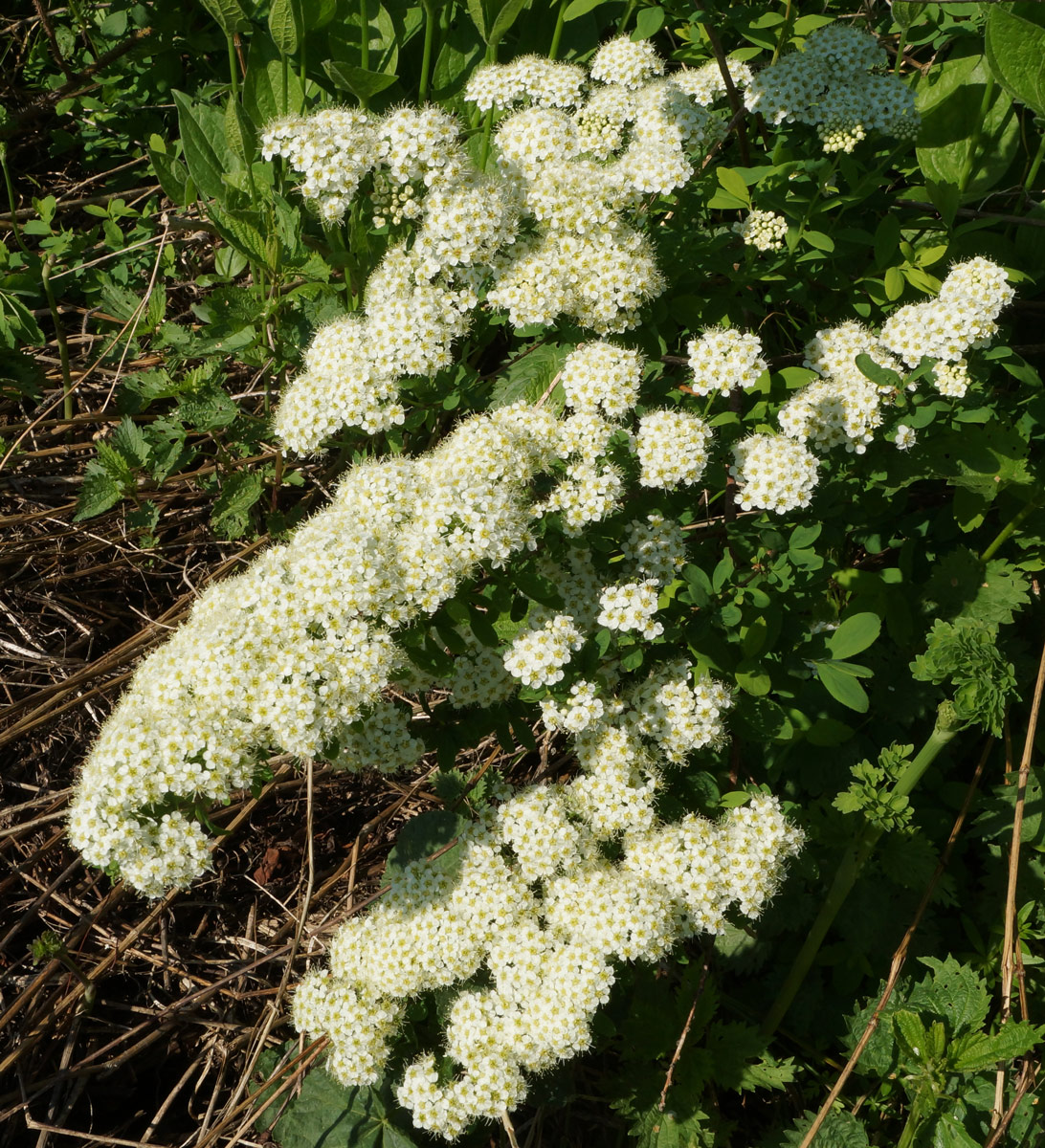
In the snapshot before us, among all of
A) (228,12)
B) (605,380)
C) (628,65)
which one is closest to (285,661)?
(605,380)

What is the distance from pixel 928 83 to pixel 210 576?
301 centimetres

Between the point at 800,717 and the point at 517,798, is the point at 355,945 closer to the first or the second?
the point at 517,798

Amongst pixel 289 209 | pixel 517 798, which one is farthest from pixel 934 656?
pixel 289 209

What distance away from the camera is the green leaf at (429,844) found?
108 inches

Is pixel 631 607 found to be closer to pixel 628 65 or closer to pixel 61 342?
pixel 628 65

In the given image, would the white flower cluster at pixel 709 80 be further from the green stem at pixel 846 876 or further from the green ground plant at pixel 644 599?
the green stem at pixel 846 876

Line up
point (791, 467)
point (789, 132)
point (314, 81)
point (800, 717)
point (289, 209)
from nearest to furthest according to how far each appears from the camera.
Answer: point (791, 467) → point (800, 717) → point (789, 132) → point (289, 209) → point (314, 81)

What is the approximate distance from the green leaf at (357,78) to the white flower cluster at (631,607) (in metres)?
1.77

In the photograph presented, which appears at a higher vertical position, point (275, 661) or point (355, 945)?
point (275, 661)

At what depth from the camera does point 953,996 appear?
285 cm

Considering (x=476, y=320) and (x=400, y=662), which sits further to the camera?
(x=476, y=320)

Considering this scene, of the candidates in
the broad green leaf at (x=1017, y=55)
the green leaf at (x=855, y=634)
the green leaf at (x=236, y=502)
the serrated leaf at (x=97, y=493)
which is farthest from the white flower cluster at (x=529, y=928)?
the broad green leaf at (x=1017, y=55)

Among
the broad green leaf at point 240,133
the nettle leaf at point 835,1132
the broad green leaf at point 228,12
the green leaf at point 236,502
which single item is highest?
the broad green leaf at point 228,12

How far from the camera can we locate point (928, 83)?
3490 mm
